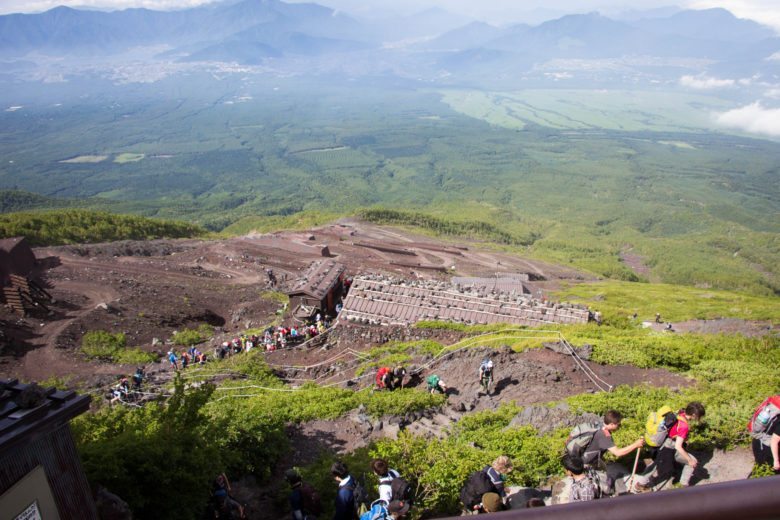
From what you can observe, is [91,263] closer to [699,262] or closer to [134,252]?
[134,252]

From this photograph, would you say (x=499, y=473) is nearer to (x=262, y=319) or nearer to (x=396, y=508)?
(x=396, y=508)

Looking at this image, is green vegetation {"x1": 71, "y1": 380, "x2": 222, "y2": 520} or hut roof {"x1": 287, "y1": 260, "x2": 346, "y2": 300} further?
hut roof {"x1": 287, "y1": 260, "x2": 346, "y2": 300}

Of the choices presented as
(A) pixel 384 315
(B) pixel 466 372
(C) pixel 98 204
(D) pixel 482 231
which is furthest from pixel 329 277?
(C) pixel 98 204

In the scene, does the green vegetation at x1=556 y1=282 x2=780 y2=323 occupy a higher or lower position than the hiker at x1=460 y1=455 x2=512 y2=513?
lower

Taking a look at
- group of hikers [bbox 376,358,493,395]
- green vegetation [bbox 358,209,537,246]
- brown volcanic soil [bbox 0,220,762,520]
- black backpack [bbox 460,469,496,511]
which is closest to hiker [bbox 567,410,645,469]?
black backpack [bbox 460,469,496,511]

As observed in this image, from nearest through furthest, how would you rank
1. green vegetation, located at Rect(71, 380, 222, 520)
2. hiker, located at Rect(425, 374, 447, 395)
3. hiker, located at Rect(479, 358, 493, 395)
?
1. green vegetation, located at Rect(71, 380, 222, 520)
2. hiker, located at Rect(479, 358, 493, 395)
3. hiker, located at Rect(425, 374, 447, 395)

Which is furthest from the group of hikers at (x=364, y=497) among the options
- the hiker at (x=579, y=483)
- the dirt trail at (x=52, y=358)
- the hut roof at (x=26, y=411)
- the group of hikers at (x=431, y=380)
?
the dirt trail at (x=52, y=358)

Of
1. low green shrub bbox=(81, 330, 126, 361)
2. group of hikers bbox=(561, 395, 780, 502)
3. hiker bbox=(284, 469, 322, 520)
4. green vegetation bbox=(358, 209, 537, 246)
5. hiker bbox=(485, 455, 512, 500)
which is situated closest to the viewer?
group of hikers bbox=(561, 395, 780, 502)

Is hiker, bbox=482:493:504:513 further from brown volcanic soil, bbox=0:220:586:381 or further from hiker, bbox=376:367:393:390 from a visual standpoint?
brown volcanic soil, bbox=0:220:586:381

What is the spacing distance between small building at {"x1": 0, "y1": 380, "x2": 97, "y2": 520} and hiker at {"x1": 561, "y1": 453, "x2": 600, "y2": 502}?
23.7ft

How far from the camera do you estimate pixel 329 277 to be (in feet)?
91.1

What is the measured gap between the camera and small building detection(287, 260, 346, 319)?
25.3m

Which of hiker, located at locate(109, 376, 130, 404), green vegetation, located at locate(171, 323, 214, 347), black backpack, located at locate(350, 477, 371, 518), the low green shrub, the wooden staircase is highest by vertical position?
black backpack, located at locate(350, 477, 371, 518)

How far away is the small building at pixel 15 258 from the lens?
28922 mm
